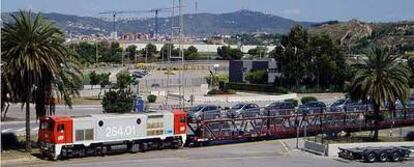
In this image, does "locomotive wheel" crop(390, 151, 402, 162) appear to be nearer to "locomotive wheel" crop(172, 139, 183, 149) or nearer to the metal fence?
"locomotive wheel" crop(172, 139, 183, 149)

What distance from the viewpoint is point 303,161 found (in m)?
47.4

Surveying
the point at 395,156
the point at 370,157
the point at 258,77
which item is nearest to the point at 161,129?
the point at 370,157

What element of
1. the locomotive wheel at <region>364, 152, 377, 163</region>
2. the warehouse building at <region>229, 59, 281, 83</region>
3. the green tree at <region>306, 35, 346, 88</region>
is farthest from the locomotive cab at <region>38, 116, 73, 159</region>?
the warehouse building at <region>229, 59, 281, 83</region>

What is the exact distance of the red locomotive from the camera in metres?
46.3

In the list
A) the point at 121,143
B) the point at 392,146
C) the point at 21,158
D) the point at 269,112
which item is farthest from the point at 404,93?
the point at 21,158

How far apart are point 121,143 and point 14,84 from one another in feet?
26.7

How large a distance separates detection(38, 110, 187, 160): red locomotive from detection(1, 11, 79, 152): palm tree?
2272mm

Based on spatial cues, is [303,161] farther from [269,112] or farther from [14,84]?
[14,84]

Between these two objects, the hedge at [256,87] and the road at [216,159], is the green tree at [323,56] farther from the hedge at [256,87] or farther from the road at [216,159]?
the road at [216,159]

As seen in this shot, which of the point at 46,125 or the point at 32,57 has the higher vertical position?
the point at 32,57

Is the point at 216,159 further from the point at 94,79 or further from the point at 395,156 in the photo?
the point at 94,79

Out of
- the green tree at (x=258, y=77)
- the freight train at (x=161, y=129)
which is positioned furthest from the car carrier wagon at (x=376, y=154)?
the green tree at (x=258, y=77)

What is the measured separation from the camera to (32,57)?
46406mm

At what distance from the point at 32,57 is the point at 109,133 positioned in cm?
719
